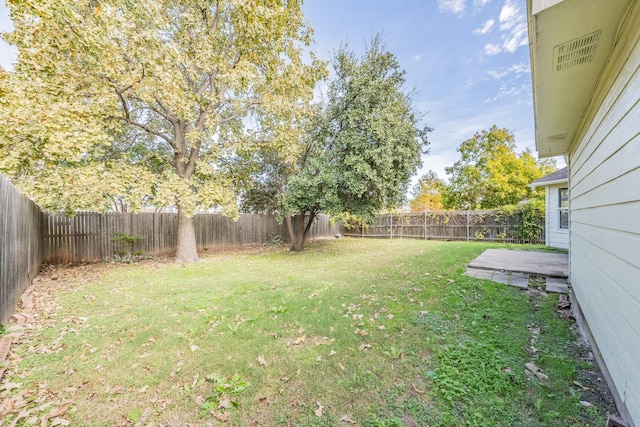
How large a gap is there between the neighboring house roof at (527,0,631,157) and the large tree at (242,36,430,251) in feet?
16.6

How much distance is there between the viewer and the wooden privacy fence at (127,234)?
290 inches

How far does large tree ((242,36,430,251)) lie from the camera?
8.22m

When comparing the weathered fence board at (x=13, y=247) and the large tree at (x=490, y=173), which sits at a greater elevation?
the large tree at (x=490, y=173)

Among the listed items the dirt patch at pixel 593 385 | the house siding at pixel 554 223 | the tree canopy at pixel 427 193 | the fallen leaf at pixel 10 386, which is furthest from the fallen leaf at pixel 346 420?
the tree canopy at pixel 427 193

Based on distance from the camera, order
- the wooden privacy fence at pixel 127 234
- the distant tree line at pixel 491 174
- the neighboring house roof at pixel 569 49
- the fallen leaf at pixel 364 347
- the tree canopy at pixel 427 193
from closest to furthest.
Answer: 1. the neighboring house roof at pixel 569 49
2. the fallen leaf at pixel 364 347
3. the wooden privacy fence at pixel 127 234
4. the distant tree line at pixel 491 174
5. the tree canopy at pixel 427 193

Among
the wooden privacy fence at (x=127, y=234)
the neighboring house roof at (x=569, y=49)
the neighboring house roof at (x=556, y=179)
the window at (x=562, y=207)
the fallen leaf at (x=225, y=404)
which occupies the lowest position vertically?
the fallen leaf at (x=225, y=404)

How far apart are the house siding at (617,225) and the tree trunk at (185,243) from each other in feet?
28.5

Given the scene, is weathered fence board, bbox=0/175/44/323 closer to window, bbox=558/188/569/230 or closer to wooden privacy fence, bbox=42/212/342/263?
wooden privacy fence, bbox=42/212/342/263

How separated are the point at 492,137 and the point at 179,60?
786 inches

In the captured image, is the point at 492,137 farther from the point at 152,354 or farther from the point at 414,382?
the point at 152,354

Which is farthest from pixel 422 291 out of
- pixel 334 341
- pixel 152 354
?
pixel 152 354

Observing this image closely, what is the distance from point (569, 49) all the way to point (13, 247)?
6.97 m

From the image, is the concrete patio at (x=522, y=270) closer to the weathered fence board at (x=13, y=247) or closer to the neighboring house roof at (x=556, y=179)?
the neighboring house roof at (x=556, y=179)

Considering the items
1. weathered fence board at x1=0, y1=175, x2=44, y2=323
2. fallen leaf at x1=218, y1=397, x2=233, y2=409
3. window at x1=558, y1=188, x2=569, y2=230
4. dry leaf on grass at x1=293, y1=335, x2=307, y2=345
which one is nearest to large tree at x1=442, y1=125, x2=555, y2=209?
window at x1=558, y1=188, x2=569, y2=230
